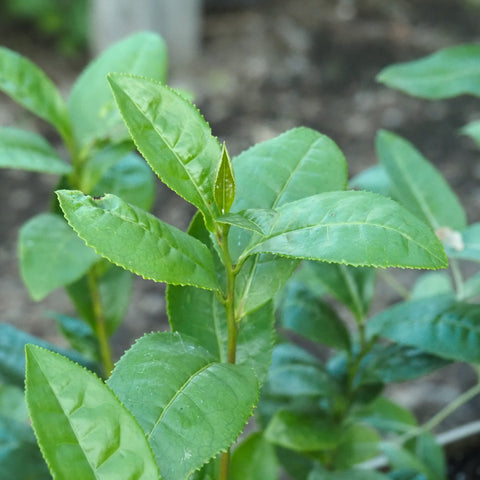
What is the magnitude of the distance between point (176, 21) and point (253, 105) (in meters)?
0.58

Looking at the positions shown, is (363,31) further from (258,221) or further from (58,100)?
(258,221)

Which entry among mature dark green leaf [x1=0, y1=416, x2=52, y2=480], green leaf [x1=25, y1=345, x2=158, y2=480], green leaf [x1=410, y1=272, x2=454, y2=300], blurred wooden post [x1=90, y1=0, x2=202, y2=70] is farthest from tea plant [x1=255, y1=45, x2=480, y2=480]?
blurred wooden post [x1=90, y1=0, x2=202, y2=70]

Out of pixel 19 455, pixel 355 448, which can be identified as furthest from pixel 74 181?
pixel 355 448

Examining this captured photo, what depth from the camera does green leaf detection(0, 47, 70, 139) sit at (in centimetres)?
94

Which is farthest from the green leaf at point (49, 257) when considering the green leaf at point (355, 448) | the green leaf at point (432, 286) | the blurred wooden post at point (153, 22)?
the blurred wooden post at point (153, 22)

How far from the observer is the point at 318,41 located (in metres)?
3.97

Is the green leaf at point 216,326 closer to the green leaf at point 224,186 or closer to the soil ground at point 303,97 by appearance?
the green leaf at point 224,186

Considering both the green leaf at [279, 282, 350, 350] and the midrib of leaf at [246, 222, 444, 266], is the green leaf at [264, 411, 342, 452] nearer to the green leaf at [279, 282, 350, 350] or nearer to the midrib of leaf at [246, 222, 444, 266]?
the green leaf at [279, 282, 350, 350]

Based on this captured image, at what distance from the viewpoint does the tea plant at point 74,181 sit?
939 millimetres

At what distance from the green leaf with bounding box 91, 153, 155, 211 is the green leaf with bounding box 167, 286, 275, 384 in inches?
12.5

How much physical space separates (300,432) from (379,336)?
0.16 m

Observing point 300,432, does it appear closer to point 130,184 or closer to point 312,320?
point 312,320

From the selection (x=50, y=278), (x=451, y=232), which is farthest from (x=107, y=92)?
(x=451, y=232)

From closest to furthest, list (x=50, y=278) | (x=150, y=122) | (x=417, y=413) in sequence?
(x=150, y=122) → (x=50, y=278) → (x=417, y=413)
